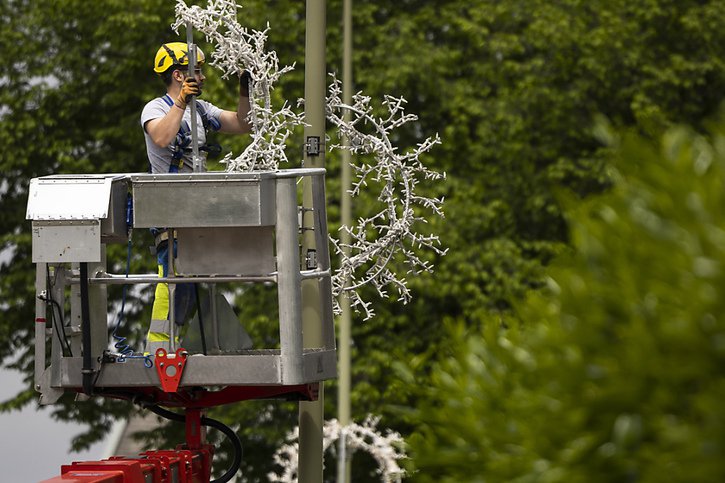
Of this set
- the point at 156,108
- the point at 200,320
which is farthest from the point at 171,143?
the point at 200,320

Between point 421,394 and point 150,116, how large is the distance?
4.66 m

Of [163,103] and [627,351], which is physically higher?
[163,103]

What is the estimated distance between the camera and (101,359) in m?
8.95

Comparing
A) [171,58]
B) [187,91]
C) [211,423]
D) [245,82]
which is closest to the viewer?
[187,91]

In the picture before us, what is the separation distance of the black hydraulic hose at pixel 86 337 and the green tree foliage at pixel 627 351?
14.6 ft

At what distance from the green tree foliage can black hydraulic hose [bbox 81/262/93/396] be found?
175 inches

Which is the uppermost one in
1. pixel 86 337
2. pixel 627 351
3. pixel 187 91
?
pixel 187 91

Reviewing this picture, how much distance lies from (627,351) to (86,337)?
5.34 meters

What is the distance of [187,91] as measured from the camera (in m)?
9.23

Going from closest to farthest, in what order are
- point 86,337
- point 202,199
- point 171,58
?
point 202,199 → point 86,337 → point 171,58

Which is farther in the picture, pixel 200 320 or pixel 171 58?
pixel 171 58

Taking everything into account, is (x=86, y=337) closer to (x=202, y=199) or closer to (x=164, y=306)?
(x=164, y=306)

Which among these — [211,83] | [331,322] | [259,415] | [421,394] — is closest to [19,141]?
[211,83]

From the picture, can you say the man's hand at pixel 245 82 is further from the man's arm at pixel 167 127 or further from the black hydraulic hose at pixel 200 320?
the black hydraulic hose at pixel 200 320
